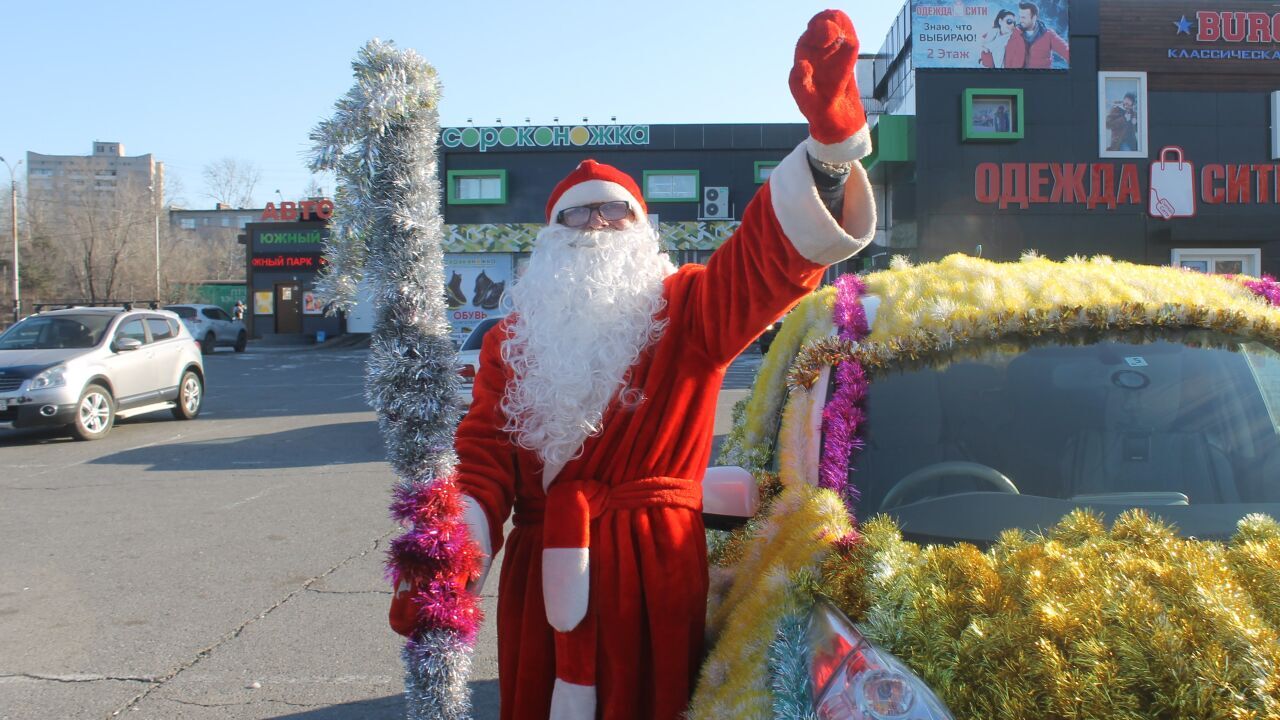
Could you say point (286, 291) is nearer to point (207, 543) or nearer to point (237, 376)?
point (237, 376)

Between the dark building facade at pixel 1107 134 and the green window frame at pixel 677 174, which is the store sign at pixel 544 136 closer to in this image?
the green window frame at pixel 677 174

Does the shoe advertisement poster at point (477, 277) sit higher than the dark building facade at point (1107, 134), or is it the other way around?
the dark building facade at point (1107, 134)

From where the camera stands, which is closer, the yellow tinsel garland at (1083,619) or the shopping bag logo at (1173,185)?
the yellow tinsel garland at (1083,619)

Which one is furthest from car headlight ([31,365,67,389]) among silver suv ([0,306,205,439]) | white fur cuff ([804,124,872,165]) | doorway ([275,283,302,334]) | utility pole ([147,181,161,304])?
utility pole ([147,181,161,304])

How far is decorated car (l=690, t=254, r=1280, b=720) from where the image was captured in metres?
1.47

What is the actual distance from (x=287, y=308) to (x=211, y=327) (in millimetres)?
7662

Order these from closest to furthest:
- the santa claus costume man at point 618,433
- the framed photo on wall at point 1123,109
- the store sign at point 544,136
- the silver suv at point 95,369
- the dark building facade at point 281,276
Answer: the santa claus costume man at point 618,433
the silver suv at point 95,369
the framed photo on wall at point 1123,109
the store sign at point 544,136
the dark building facade at point 281,276

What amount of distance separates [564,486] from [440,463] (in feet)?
1.31

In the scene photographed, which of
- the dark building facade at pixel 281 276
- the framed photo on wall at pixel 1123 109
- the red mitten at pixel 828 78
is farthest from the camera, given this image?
the dark building facade at pixel 281 276

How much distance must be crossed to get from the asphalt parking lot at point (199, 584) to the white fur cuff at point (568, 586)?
1.82 meters

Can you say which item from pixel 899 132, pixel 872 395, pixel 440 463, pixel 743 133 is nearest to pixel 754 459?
pixel 872 395

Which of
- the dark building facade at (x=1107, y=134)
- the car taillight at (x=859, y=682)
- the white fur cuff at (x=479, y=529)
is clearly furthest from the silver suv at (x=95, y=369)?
the dark building facade at (x=1107, y=134)

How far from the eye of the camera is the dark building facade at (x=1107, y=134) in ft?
67.1

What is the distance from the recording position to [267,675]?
392 cm
